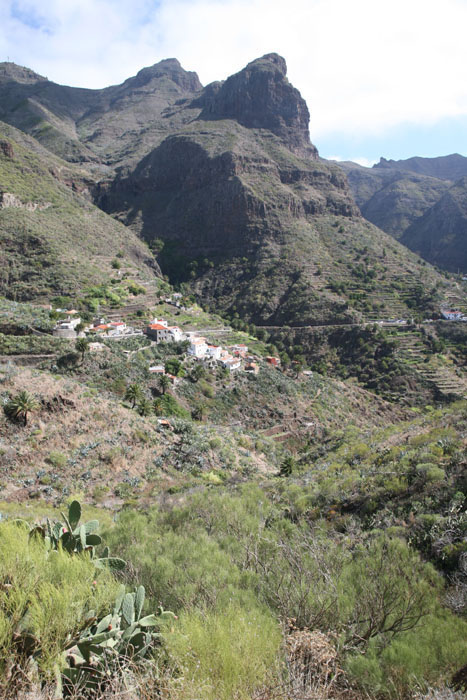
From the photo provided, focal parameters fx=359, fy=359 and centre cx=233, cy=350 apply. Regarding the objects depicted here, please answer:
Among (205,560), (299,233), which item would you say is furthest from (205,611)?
(299,233)

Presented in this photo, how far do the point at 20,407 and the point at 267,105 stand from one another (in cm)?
11641

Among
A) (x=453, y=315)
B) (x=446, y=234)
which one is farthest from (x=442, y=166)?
(x=453, y=315)

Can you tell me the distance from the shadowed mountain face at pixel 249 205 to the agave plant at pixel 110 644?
2166 inches

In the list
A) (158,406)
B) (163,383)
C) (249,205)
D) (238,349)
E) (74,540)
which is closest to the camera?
(74,540)

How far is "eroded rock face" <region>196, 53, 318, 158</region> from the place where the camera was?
339 feet

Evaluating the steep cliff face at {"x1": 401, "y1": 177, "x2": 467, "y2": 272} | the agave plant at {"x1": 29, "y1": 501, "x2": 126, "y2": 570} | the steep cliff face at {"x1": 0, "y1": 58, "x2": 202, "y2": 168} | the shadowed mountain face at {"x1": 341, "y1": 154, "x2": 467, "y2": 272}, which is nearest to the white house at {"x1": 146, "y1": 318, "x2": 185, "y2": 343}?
the agave plant at {"x1": 29, "y1": 501, "x2": 126, "y2": 570}

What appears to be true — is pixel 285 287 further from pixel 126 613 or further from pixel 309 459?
pixel 126 613

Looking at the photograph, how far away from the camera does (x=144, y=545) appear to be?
7.60 meters

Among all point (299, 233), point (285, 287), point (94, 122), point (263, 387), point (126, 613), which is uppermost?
point (94, 122)

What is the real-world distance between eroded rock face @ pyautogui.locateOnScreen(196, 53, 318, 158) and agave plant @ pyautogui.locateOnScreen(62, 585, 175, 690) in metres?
116

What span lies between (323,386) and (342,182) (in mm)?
73219

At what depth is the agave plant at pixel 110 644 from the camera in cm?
342

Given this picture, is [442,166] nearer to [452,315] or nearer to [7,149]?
[452,315]

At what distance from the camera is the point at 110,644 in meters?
3.79
